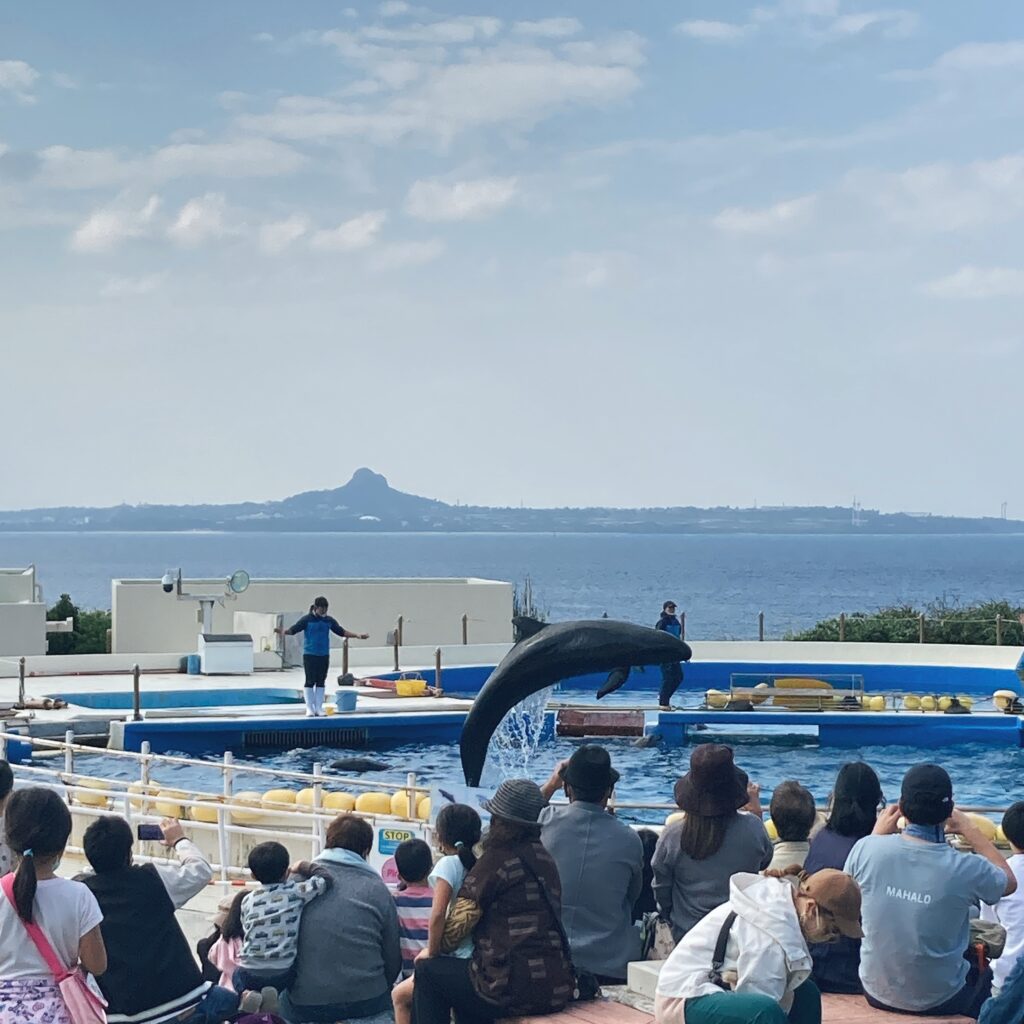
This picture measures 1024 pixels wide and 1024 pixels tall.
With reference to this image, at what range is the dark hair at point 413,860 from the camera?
6.20m

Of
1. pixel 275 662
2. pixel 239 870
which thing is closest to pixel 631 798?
pixel 239 870

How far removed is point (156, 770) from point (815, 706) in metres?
8.99

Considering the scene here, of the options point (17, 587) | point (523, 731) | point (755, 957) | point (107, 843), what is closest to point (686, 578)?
point (17, 587)

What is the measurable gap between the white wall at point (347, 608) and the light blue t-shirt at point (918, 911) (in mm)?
20835

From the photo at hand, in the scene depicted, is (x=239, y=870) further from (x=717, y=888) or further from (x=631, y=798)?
(x=631, y=798)

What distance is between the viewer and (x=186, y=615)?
2502cm

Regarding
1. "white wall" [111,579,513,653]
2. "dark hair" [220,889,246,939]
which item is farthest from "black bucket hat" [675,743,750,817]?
"white wall" [111,579,513,653]

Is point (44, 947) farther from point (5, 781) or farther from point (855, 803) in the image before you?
point (855, 803)

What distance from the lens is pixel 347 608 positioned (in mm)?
25719

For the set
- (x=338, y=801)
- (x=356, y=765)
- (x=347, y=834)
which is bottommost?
(x=356, y=765)

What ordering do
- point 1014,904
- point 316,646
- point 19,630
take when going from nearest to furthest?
point 1014,904 < point 316,646 < point 19,630

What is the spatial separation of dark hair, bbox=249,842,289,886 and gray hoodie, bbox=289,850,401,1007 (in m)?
0.16

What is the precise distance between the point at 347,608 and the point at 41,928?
21.2m

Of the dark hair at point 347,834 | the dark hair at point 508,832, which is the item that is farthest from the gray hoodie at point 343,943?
the dark hair at point 508,832
